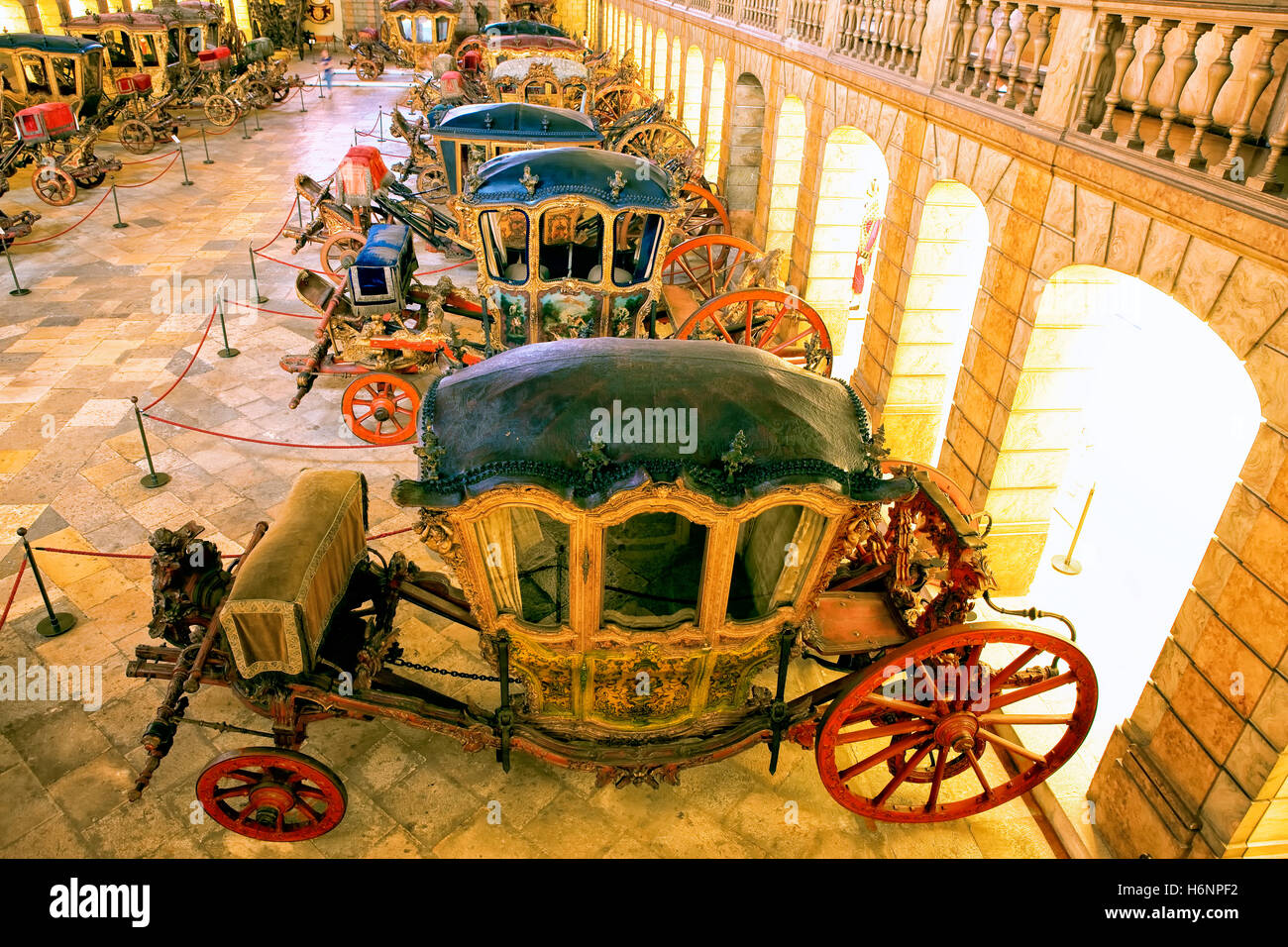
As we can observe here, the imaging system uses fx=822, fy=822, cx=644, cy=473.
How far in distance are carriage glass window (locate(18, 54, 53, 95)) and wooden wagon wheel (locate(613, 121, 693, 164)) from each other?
38.6 feet

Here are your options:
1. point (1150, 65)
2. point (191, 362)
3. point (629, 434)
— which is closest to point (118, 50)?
point (191, 362)

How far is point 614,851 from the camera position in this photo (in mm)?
4617

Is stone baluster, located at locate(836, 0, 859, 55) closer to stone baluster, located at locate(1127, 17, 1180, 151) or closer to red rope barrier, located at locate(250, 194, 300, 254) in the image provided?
stone baluster, located at locate(1127, 17, 1180, 151)

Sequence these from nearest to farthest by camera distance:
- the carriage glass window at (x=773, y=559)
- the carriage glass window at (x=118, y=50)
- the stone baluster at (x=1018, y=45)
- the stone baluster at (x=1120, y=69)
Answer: the carriage glass window at (x=773, y=559)
the stone baluster at (x=1120, y=69)
the stone baluster at (x=1018, y=45)
the carriage glass window at (x=118, y=50)

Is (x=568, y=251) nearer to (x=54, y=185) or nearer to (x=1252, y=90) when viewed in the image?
(x=1252, y=90)

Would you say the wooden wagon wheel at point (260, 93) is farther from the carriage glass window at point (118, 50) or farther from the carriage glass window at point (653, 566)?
the carriage glass window at point (653, 566)

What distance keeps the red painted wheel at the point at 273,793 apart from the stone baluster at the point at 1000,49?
20.2 ft

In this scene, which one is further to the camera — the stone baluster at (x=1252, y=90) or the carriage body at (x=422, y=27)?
the carriage body at (x=422, y=27)

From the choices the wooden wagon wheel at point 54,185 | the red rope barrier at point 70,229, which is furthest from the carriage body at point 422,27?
the wooden wagon wheel at point 54,185

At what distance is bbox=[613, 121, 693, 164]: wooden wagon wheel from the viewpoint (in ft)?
44.3

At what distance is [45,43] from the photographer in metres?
15.8

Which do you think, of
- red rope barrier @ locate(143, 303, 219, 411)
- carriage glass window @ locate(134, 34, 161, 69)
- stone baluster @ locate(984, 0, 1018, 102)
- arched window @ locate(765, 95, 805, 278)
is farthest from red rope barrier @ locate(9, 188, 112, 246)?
stone baluster @ locate(984, 0, 1018, 102)

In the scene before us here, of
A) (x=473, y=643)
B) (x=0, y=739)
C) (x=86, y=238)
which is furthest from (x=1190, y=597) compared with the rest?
(x=86, y=238)

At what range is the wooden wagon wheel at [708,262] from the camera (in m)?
9.60
